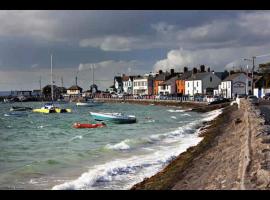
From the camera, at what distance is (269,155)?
9867mm

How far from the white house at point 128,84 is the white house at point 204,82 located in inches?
1332

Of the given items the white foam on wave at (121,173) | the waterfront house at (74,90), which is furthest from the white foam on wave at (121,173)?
the waterfront house at (74,90)

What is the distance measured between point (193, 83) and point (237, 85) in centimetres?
1220

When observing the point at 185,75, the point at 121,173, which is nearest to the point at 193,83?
the point at 185,75

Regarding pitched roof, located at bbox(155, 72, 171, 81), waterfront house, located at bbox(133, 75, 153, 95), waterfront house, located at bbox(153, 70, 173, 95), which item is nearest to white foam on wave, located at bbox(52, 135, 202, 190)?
pitched roof, located at bbox(155, 72, 171, 81)

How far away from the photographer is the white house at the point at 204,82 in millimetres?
81125

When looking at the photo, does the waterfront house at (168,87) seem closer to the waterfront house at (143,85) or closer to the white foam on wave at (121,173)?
the waterfront house at (143,85)

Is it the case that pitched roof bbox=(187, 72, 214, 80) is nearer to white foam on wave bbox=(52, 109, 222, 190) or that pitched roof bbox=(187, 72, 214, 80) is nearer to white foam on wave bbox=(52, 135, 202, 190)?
white foam on wave bbox=(52, 109, 222, 190)

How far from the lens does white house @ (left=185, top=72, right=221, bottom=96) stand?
8112 cm

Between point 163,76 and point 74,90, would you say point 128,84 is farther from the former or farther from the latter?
point 74,90

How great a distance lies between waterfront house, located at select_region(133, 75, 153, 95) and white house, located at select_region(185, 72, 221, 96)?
22268 mm

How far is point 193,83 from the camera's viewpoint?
83688 millimetres
